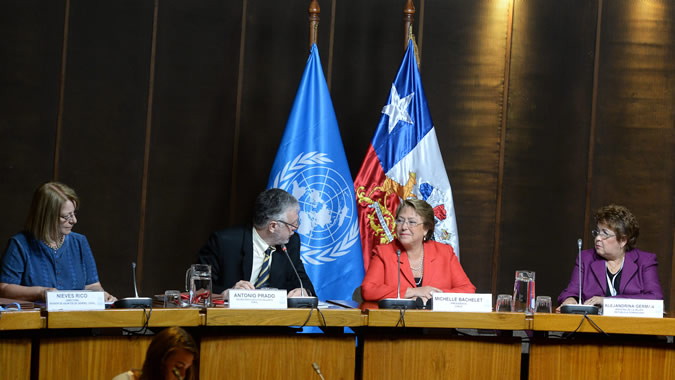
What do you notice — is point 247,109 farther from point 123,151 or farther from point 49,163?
point 49,163

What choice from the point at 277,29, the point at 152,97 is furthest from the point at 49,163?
the point at 277,29

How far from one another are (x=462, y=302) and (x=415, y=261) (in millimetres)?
711

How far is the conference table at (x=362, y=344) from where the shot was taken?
2699 millimetres

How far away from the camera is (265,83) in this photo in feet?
16.6

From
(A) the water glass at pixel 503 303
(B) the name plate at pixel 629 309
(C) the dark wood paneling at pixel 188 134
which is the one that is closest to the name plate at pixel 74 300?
(A) the water glass at pixel 503 303

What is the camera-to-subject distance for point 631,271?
3732mm

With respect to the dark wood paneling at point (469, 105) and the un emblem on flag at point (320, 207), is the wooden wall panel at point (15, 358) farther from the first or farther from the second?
the dark wood paneling at point (469, 105)

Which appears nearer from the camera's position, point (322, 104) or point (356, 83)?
point (322, 104)

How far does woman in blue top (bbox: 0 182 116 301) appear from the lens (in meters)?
3.30

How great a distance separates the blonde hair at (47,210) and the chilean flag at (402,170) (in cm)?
179

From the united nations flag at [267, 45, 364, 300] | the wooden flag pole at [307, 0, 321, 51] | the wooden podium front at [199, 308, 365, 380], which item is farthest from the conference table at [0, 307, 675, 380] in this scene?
the wooden flag pole at [307, 0, 321, 51]

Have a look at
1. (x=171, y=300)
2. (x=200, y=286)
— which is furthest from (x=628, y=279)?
(x=171, y=300)

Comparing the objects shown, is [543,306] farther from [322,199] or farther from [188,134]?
[188,134]

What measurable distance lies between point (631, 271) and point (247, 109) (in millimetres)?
2616
